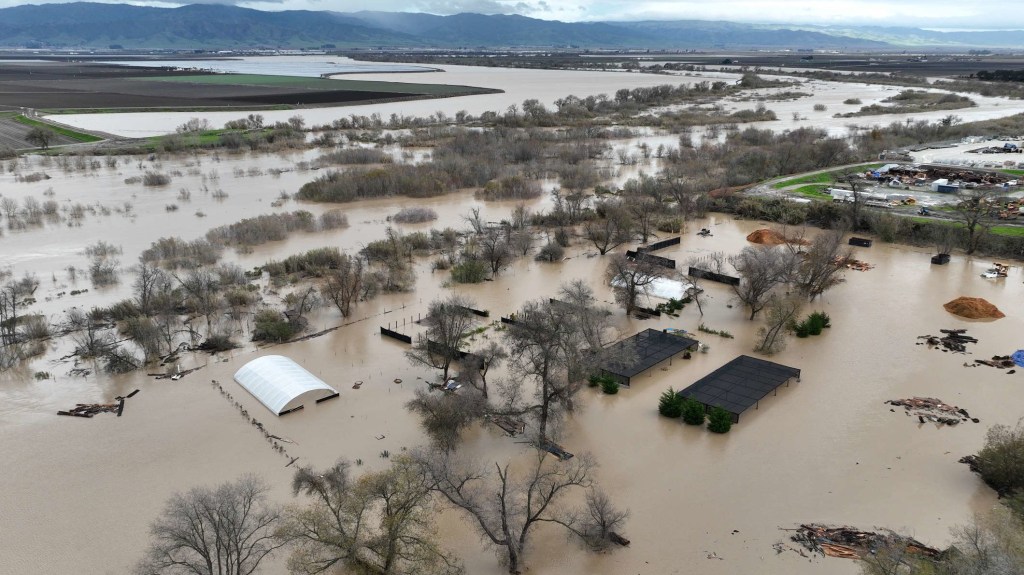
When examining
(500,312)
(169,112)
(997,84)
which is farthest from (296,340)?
(997,84)

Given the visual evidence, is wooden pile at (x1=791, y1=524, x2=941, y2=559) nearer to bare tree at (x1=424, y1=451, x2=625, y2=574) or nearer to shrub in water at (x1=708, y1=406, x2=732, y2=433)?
shrub in water at (x1=708, y1=406, x2=732, y2=433)

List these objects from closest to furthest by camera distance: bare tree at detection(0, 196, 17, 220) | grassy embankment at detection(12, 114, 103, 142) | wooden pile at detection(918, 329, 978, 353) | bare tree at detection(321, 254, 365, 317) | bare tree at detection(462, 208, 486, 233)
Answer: wooden pile at detection(918, 329, 978, 353)
bare tree at detection(321, 254, 365, 317)
bare tree at detection(462, 208, 486, 233)
bare tree at detection(0, 196, 17, 220)
grassy embankment at detection(12, 114, 103, 142)

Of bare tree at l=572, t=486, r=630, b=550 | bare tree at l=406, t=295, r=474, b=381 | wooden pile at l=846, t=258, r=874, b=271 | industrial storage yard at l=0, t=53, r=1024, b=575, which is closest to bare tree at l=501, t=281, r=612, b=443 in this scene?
industrial storage yard at l=0, t=53, r=1024, b=575

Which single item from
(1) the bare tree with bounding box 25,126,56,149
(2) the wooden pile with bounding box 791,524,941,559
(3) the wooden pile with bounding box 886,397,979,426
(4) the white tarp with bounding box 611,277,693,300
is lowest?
(2) the wooden pile with bounding box 791,524,941,559

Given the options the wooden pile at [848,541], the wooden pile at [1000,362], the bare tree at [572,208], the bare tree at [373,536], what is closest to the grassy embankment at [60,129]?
the bare tree at [572,208]

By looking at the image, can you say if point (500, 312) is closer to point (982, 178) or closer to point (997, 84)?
point (982, 178)

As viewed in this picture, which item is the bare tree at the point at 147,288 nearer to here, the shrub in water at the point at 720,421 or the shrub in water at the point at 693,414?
the shrub in water at the point at 693,414
